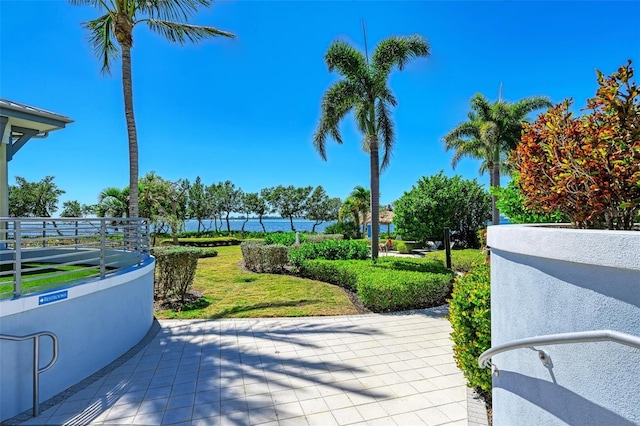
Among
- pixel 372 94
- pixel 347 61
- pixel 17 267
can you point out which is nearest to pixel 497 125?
pixel 372 94

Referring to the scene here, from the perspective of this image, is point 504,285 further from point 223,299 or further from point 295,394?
point 223,299

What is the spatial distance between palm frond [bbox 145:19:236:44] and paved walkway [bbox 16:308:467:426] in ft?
26.6

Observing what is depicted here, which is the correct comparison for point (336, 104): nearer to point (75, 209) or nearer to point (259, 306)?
point (259, 306)

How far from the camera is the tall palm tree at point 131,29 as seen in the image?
→ 8.41 m

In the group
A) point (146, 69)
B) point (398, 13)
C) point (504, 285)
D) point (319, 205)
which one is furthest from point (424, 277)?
point (319, 205)

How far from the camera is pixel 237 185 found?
160ft

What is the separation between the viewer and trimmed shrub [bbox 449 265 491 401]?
3.51m

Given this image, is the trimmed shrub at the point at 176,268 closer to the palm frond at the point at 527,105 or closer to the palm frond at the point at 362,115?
the palm frond at the point at 362,115

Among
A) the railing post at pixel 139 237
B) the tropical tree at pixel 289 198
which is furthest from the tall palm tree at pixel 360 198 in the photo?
the railing post at pixel 139 237

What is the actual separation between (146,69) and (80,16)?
2.68 meters

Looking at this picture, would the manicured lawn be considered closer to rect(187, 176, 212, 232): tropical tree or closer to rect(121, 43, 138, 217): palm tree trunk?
rect(121, 43, 138, 217): palm tree trunk

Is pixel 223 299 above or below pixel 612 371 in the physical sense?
below

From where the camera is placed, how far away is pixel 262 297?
30.0ft

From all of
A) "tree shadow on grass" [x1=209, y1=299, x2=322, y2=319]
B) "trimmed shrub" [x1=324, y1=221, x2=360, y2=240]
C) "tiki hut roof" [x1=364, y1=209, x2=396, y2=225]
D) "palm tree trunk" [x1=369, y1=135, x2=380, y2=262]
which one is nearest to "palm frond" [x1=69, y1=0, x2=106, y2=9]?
"tree shadow on grass" [x1=209, y1=299, x2=322, y2=319]
